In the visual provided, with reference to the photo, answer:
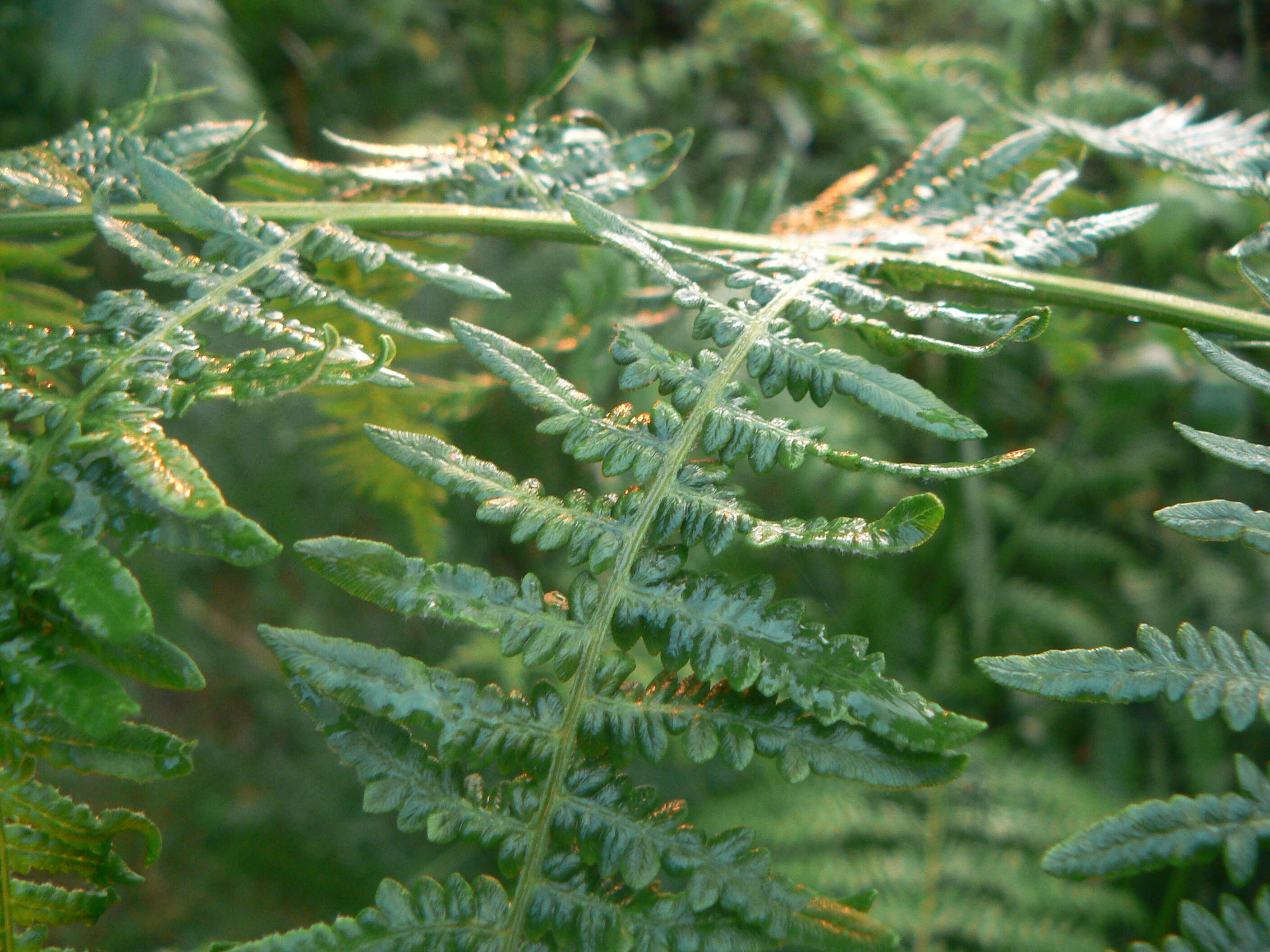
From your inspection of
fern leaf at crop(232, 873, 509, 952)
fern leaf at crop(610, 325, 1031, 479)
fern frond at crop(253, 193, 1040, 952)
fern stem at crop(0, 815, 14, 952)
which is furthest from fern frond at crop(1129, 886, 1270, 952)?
fern stem at crop(0, 815, 14, 952)

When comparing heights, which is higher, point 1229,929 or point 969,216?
point 969,216

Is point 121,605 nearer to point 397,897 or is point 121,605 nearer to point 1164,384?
point 397,897

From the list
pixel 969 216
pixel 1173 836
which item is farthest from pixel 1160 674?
pixel 969 216

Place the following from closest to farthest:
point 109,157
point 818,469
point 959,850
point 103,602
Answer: point 103,602 < point 109,157 < point 959,850 < point 818,469

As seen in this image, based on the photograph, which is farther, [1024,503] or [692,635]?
[1024,503]

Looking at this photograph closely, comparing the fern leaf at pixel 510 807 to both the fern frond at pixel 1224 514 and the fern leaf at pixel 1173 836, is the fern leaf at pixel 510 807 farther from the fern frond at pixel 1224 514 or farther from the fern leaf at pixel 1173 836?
the fern frond at pixel 1224 514

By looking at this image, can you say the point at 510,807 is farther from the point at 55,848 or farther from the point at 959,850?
the point at 959,850

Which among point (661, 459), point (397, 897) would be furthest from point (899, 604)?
point (397, 897)
